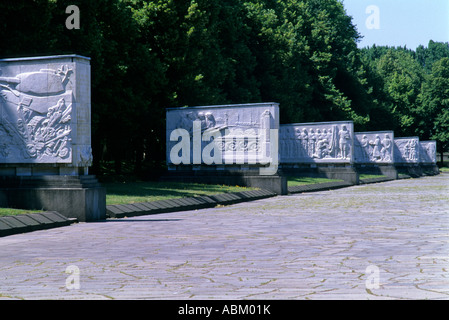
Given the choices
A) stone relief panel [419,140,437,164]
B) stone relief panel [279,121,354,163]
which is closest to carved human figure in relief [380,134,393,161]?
stone relief panel [279,121,354,163]

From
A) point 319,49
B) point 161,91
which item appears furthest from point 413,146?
point 161,91

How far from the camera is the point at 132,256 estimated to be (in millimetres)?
9039

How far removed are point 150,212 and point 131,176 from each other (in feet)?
52.9

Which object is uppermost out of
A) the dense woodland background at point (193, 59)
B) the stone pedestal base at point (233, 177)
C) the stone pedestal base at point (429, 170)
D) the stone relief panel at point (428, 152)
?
the dense woodland background at point (193, 59)

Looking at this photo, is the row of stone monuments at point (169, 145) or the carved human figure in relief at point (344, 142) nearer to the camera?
the row of stone monuments at point (169, 145)

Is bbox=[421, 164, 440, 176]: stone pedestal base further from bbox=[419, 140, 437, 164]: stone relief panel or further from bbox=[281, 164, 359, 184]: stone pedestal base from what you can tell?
bbox=[281, 164, 359, 184]: stone pedestal base

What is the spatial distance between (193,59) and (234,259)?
2772 cm

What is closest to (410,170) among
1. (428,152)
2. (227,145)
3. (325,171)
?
(428,152)

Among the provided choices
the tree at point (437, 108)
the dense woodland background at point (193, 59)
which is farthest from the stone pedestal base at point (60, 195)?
the tree at point (437, 108)

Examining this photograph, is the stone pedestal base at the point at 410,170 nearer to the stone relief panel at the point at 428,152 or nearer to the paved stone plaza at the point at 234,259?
the stone relief panel at the point at 428,152

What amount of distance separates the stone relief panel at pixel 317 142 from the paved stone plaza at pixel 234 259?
2722 cm

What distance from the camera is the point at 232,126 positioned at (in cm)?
3012

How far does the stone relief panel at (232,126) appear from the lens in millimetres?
29172

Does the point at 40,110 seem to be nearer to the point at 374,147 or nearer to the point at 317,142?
the point at 317,142
